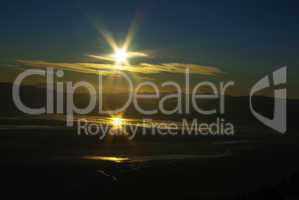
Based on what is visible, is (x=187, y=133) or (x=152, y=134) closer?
(x=152, y=134)

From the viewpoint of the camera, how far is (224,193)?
41.7ft

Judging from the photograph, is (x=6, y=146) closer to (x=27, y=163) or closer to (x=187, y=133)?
(x=27, y=163)

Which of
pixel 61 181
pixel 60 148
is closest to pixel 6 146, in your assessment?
pixel 60 148

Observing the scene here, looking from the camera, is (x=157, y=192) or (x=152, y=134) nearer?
(x=157, y=192)

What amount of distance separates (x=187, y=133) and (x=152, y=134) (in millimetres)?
2870

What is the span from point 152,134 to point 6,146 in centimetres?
949

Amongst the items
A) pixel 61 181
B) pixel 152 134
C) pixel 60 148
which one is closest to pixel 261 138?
pixel 152 134

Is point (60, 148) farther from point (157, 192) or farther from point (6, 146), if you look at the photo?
point (157, 192)

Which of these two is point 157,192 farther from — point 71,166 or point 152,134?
point 152,134

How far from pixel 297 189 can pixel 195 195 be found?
296 cm

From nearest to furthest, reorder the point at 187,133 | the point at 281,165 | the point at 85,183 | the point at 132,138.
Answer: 1. the point at 85,183
2. the point at 281,165
3. the point at 132,138
4. the point at 187,133

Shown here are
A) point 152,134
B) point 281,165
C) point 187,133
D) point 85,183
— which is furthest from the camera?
point 187,133

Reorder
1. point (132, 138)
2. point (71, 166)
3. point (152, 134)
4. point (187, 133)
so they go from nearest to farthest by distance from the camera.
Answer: point (71, 166) < point (132, 138) < point (152, 134) < point (187, 133)

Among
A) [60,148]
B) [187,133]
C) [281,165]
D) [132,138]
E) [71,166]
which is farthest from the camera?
[187,133]
